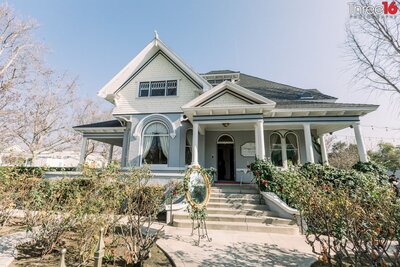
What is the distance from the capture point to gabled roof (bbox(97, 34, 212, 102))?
37.1 feet

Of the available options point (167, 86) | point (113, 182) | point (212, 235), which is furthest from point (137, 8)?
point (212, 235)

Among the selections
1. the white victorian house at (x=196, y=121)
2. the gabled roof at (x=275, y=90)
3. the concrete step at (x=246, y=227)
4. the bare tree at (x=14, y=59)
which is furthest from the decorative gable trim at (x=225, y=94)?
the bare tree at (x=14, y=59)

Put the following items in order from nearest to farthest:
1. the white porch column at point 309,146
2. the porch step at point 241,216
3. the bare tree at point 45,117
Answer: the porch step at point 241,216 < the white porch column at point 309,146 < the bare tree at point 45,117

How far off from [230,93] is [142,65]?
6.28m

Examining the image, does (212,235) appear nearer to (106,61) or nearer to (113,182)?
(113,182)

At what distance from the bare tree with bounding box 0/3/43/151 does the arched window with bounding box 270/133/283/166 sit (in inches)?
848

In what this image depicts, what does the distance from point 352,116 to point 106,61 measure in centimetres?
1678

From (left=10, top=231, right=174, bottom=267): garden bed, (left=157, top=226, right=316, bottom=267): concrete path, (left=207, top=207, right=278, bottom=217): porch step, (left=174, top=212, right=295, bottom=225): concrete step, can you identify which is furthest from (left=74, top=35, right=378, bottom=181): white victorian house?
(left=10, top=231, right=174, bottom=267): garden bed

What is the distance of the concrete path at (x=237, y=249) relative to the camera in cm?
401

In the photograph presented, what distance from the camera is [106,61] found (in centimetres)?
1480

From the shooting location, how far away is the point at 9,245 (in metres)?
4.40

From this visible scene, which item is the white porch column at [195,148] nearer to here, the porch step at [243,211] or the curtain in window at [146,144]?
the porch step at [243,211]

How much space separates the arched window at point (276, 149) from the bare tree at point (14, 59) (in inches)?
848

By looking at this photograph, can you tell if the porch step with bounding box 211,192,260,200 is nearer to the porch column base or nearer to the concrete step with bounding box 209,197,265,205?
the concrete step with bounding box 209,197,265,205
